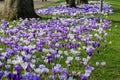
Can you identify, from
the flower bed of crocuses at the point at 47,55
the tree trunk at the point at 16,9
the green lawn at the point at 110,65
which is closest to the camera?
the flower bed of crocuses at the point at 47,55

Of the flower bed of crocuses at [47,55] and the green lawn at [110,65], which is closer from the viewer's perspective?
the flower bed of crocuses at [47,55]

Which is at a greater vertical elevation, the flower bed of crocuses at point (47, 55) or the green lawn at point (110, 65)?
the flower bed of crocuses at point (47, 55)

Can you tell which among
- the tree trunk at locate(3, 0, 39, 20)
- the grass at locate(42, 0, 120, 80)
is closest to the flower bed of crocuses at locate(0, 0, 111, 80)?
the grass at locate(42, 0, 120, 80)

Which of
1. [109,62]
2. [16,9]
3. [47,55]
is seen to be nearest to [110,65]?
[109,62]

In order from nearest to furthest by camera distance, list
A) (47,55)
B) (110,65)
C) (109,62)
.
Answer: (47,55) → (110,65) → (109,62)

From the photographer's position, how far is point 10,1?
1598 centimetres

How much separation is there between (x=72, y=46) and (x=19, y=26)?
175 inches

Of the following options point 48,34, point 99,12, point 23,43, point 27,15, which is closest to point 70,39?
point 48,34

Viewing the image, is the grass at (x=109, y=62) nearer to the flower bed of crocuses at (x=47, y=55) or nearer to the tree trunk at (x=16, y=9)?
the flower bed of crocuses at (x=47, y=55)

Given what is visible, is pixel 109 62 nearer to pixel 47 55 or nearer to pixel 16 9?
pixel 47 55

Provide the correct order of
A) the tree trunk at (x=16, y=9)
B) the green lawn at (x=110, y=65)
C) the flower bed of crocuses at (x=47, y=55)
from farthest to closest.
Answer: the tree trunk at (x=16, y=9)
the green lawn at (x=110, y=65)
the flower bed of crocuses at (x=47, y=55)

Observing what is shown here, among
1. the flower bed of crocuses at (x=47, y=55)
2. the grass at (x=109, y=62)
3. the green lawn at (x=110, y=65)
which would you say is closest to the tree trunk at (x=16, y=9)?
the flower bed of crocuses at (x=47, y=55)

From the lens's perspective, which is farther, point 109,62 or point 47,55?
point 109,62

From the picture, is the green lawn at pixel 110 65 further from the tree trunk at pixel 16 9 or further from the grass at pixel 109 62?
the tree trunk at pixel 16 9
